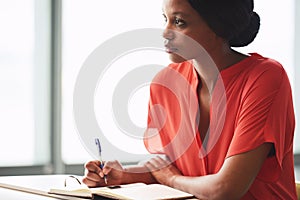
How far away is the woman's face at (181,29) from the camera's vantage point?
1.84 meters

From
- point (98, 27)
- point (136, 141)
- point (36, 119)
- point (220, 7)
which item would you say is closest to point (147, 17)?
point (98, 27)

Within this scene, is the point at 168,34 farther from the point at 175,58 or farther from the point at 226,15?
the point at 226,15

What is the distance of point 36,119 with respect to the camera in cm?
387

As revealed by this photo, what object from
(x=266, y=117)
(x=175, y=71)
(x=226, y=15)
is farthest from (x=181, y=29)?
(x=266, y=117)

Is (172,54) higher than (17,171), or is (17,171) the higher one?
(172,54)

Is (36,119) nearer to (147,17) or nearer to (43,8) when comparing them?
(43,8)

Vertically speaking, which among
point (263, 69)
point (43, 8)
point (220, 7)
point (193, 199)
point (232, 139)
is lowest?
point (193, 199)

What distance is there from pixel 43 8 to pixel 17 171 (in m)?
1.02

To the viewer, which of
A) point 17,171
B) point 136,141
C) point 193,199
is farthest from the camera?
point 17,171

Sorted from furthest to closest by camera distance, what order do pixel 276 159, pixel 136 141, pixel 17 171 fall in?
pixel 17 171 → pixel 136 141 → pixel 276 159

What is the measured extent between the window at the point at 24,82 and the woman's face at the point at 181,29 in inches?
82.1

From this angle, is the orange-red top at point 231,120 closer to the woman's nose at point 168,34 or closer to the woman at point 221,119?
the woman at point 221,119

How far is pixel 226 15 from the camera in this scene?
185 centimetres

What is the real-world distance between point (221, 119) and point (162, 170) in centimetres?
25
